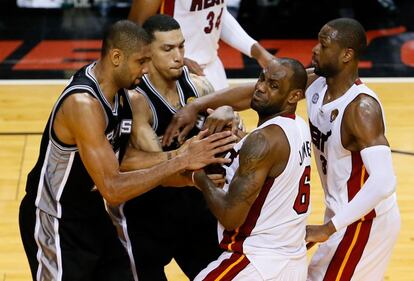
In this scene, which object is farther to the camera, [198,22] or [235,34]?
[235,34]

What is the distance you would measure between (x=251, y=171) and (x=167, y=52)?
98cm

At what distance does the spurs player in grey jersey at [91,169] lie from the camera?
4.02 m

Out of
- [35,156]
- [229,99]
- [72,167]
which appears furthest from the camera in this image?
[35,156]

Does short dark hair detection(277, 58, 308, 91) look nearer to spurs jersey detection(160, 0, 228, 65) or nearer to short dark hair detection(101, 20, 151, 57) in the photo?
short dark hair detection(101, 20, 151, 57)

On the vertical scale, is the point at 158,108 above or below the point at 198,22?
below

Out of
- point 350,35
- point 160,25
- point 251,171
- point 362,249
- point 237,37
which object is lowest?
point 362,249

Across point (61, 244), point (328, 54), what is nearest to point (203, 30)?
point (328, 54)

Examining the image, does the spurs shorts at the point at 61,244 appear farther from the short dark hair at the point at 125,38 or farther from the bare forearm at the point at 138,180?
the short dark hair at the point at 125,38

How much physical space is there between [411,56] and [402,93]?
54.0 inches

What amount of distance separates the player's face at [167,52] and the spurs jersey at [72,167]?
0.29 meters

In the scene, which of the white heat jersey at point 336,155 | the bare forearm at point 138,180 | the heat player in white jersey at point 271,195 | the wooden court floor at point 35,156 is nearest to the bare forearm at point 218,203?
the heat player in white jersey at point 271,195

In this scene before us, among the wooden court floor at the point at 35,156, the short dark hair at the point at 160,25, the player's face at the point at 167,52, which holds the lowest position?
the wooden court floor at the point at 35,156

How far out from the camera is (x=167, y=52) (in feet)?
14.9

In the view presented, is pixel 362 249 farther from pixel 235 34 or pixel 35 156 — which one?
pixel 35 156
